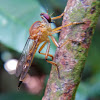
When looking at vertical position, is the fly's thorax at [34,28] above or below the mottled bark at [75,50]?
above

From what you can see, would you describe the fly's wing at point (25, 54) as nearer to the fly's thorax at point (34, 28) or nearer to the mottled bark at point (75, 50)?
the fly's thorax at point (34, 28)

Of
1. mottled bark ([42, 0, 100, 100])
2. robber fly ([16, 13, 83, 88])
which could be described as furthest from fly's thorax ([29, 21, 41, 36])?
mottled bark ([42, 0, 100, 100])

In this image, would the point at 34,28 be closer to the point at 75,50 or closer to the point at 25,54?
the point at 25,54

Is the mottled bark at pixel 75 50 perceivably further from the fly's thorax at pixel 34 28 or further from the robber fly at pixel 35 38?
the fly's thorax at pixel 34 28

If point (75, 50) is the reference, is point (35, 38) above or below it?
above

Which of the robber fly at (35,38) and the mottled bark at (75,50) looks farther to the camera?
the robber fly at (35,38)

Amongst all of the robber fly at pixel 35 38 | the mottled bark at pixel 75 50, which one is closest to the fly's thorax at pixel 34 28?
the robber fly at pixel 35 38

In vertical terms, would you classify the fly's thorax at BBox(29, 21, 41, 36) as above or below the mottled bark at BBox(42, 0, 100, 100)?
above

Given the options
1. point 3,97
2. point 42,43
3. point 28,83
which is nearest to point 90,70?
point 42,43

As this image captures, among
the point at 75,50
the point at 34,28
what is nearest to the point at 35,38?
the point at 34,28

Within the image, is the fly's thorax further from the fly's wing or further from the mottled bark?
the mottled bark
